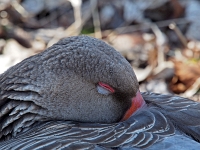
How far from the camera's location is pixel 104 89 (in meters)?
4.16

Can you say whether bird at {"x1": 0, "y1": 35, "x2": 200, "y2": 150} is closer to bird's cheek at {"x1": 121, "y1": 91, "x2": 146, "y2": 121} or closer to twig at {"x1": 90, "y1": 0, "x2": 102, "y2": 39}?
bird's cheek at {"x1": 121, "y1": 91, "x2": 146, "y2": 121}

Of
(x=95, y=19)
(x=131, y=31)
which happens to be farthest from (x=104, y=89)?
(x=95, y=19)

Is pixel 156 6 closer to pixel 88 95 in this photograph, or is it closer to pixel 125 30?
pixel 125 30

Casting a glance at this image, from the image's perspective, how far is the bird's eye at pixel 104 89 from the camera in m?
4.14

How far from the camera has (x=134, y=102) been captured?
4.21 meters

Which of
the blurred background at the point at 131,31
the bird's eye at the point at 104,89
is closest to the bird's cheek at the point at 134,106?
the bird's eye at the point at 104,89

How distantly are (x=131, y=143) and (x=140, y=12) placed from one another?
554 cm

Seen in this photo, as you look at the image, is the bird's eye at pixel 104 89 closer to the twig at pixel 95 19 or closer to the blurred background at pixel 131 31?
the blurred background at pixel 131 31

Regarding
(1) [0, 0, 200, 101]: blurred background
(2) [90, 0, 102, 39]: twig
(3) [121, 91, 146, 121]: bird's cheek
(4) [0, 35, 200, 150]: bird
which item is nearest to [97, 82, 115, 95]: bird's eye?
(4) [0, 35, 200, 150]: bird

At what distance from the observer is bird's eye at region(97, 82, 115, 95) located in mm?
4141

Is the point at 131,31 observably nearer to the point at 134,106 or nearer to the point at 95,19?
the point at 95,19

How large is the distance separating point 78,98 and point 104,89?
0.23 metres

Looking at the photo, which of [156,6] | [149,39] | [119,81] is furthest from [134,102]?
[156,6]

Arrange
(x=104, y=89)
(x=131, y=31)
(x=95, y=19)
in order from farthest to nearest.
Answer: (x=95, y=19) < (x=131, y=31) < (x=104, y=89)
